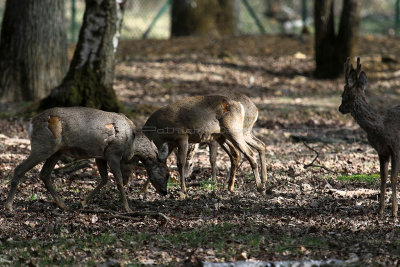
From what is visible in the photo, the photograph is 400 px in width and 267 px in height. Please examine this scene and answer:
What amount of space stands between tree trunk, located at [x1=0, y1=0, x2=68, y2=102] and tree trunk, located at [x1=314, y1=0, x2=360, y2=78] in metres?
7.29

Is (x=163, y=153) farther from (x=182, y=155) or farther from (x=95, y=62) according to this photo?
(x=95, y=62)

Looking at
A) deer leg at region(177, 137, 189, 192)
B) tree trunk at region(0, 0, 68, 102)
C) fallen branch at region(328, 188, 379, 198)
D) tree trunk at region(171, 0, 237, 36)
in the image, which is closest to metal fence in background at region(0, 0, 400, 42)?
tree trunk at region(171, 0, 237, 36)

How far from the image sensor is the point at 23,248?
21.9 feet

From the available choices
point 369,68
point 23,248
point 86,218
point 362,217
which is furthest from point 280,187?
point 369,68

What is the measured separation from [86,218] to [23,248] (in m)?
1.21

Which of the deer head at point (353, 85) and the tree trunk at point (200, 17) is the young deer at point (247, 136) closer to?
the deer head at point (353, 85)

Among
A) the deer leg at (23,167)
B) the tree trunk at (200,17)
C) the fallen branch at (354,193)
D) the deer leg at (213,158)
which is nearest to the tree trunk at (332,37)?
the tree trunk at (200,17)

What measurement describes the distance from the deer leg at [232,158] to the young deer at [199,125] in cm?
2

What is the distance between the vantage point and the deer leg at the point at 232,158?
9570 millimetres

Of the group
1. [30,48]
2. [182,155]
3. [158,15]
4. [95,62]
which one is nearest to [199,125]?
[182,155]

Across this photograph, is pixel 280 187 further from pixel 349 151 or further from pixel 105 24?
pixel 105 24

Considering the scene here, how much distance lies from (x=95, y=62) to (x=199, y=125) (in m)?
4.02

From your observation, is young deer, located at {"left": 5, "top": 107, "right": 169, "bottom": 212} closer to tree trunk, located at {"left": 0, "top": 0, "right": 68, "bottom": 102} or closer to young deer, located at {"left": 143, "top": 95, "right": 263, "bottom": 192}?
young deer, located at {"left": 143, "top": 95, "right": 263, "bottom": 192}

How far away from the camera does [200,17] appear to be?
23484 mm
